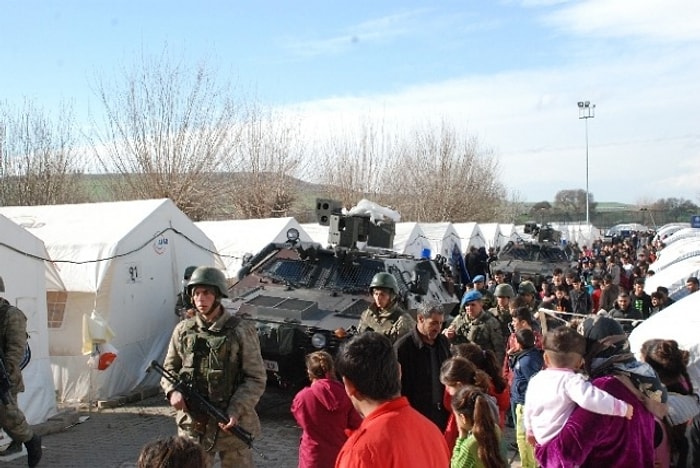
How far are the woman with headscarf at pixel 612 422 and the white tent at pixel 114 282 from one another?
23.1 feet

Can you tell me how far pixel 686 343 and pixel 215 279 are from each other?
3.64 m

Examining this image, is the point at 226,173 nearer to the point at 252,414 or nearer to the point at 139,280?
the point at 139,280

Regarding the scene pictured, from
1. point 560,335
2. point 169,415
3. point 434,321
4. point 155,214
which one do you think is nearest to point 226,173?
point 155,214

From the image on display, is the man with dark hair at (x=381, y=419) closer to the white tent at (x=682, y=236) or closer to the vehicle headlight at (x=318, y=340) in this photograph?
the vehicle headlight at (x=318, y=340)

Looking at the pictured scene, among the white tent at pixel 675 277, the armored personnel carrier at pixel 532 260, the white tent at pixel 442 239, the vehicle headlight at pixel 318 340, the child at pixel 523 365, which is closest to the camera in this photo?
the child at pixel 523 365

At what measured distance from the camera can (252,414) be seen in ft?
15.3

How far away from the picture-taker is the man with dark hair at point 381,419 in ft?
7.94

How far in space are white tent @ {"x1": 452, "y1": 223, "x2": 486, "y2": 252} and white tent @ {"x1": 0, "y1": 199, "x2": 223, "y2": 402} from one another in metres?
16.4

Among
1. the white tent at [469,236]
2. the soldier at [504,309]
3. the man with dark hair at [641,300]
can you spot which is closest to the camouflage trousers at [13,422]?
the soldier at [504,309]

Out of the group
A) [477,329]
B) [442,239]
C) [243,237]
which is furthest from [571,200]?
[477,329]

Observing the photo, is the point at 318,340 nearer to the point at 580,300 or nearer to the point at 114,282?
the point at 114,282

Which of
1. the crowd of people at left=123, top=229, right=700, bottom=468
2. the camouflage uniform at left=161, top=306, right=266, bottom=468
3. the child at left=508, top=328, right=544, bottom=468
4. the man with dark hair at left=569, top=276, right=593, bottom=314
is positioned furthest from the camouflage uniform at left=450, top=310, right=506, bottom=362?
the man with dark hair at left=569, top=276, right=593, bottom=314

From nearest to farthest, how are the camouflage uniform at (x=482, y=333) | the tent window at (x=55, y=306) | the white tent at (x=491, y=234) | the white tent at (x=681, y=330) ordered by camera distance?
1. the white tent at (x=681, y=330)
2. the camouflage uniform at (x=482, y=333)
3. the tent window at (x=55, y=306)
4. the white tent at (x=491, y=234)

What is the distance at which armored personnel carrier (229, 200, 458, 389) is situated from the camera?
7.78 m
